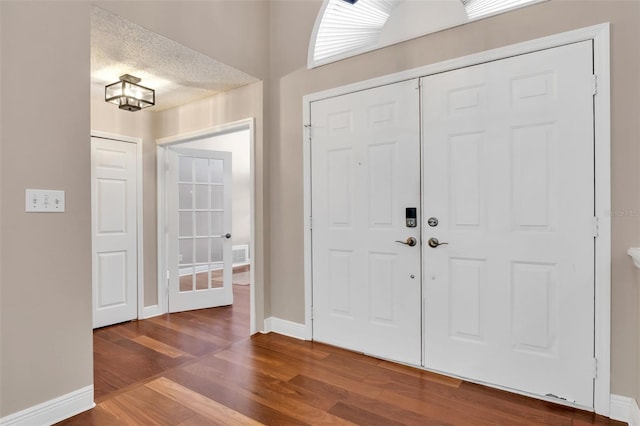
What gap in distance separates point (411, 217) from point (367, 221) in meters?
0.37

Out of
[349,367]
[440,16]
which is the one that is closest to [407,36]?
[440,16]

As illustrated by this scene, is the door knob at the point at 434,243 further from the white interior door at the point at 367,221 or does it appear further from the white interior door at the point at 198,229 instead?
the white interior door at the point at 198,229

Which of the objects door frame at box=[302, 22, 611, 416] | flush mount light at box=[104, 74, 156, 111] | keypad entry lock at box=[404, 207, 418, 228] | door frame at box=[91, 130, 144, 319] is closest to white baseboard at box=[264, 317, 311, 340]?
keypad entry lock at box=[404, 207, 418, 228]

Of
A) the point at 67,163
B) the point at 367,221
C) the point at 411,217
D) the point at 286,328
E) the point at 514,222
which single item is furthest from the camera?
the point at 286,328

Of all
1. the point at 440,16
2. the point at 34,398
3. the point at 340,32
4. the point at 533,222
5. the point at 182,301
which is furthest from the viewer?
the point at 182,301

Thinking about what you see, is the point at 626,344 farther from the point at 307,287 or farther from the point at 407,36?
the point at 407,36

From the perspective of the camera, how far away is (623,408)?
6.18 ft

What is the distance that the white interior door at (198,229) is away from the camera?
409 centimetres

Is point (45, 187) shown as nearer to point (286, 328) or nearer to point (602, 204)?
point (286, 328)

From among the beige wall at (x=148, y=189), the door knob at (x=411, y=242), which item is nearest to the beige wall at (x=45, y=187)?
the beige wall at (x=148, y=189)

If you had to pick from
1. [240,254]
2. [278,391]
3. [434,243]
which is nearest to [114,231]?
[278,391]

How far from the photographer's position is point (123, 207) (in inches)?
149

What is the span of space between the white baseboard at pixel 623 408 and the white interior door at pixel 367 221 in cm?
109

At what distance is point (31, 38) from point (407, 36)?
7.62 feet
